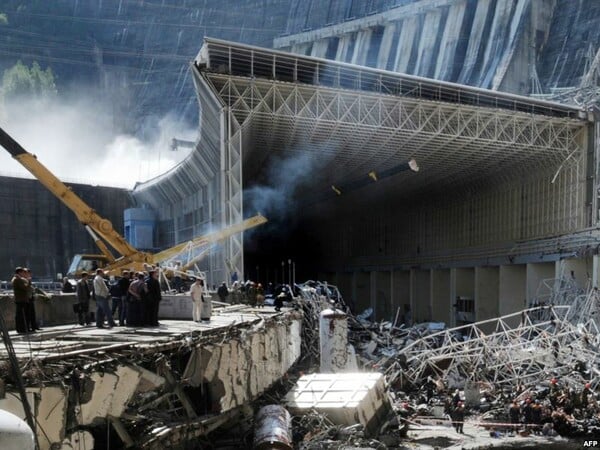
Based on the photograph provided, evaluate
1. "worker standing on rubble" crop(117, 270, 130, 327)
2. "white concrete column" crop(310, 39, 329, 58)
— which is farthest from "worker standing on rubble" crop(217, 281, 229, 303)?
"white concrete column" crop(310, 39, 329, 58)

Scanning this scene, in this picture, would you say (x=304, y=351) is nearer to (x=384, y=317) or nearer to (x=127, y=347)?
(x=127, y=347)

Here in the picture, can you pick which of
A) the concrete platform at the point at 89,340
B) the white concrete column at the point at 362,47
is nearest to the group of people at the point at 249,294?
the concrete platform at the point at 89,340

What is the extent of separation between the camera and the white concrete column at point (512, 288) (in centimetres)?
3344

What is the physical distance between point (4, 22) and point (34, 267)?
37.9 meters

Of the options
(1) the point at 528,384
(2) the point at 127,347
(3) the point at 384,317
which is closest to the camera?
(2) the point at 127,347

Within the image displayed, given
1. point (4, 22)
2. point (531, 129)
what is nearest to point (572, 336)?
point (531, 129)

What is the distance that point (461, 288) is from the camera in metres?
37.6

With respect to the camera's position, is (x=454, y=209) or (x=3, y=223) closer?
(x=454, y=209)

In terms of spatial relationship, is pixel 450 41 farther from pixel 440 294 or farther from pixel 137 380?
pixel 137 380

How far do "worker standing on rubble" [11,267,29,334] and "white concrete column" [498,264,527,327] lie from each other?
28.1 metres

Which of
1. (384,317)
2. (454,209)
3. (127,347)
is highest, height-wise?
(454,209)

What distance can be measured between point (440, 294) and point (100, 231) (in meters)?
24.1

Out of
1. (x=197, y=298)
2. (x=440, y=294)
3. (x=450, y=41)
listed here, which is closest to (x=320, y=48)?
(x=450, y=41)

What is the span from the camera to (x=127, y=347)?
27.0ft
